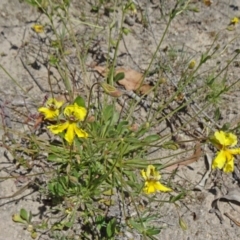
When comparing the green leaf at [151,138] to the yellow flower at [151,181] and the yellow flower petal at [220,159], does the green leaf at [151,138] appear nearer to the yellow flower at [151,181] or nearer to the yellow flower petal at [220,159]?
the yellow flower at [151,181]

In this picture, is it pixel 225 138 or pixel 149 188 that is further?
pixel 149 188

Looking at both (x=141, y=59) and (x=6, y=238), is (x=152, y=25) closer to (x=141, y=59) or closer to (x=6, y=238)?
(x=141, y=59)

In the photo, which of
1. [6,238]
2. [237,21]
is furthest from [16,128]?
[237,21]

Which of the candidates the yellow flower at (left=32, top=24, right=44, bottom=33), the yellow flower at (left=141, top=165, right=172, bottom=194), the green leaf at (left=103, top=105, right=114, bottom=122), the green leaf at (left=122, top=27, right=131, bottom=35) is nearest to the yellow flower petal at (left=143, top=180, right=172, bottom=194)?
the yellow flower at (left=141, top=165, right=172, bottom=194)

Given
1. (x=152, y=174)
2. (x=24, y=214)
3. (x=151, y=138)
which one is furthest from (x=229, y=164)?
(x=24, y=214)

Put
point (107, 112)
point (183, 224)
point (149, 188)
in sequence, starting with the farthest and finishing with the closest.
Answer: point (107, 112) → point (183, 224) → point (149, 188)

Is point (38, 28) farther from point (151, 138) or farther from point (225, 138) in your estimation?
point (225, 138)

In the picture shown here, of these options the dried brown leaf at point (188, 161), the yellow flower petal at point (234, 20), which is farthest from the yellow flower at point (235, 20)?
the dried brown leaf at point (188, 161)

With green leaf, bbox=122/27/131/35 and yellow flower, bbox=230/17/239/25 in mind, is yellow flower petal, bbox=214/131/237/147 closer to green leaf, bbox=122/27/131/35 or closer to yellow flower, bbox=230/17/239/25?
green leaf, bbox=122/27/131/35

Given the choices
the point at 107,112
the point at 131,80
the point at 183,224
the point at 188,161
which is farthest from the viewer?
the point at 131,80
